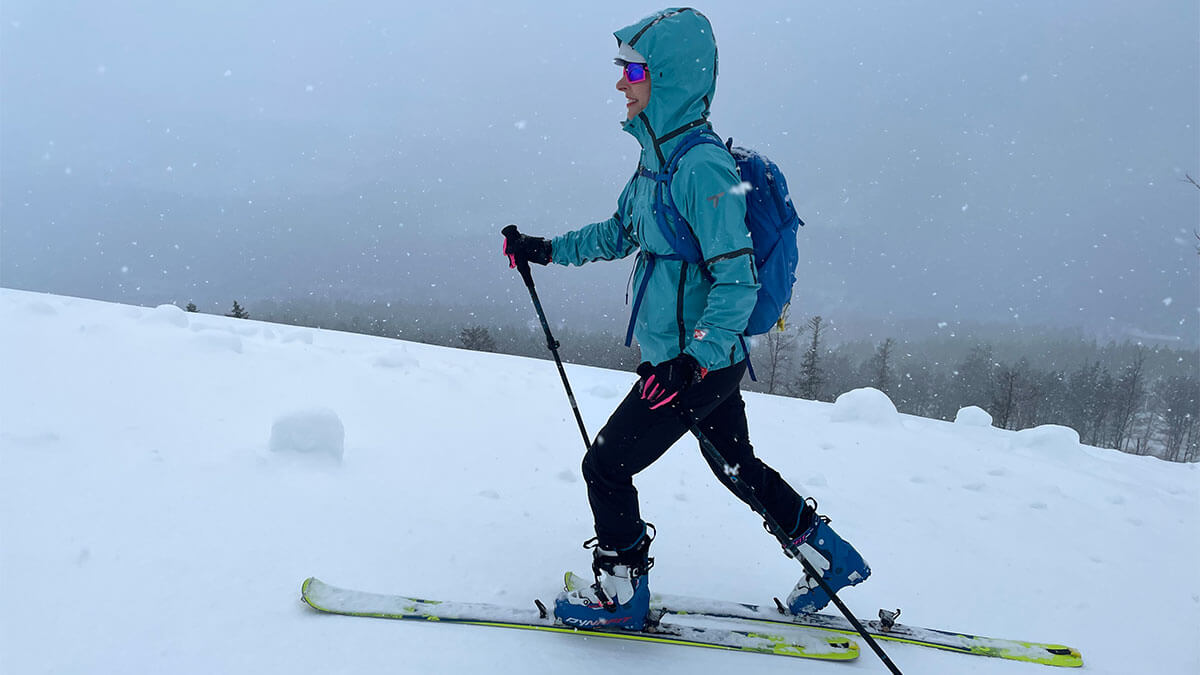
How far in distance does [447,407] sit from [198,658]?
3.86 meters

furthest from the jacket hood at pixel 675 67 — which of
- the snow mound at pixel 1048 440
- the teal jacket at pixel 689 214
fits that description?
the snow mound at pixel 1048 440

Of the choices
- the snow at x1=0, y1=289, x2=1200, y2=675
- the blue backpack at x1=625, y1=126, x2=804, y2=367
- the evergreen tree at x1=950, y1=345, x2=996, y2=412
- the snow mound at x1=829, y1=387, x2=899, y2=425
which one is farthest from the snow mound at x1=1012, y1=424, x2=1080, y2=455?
the evergreen tree at x1=950, y1=345, x2=996, y2=412

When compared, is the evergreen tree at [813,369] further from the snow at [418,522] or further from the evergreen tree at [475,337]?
the snow at [418,522]

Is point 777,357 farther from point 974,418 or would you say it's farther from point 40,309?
point 40,309

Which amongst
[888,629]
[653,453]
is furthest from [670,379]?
[888,629]

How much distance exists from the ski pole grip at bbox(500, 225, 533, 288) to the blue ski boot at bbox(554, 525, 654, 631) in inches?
60.6

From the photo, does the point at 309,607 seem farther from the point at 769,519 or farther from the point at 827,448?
the point at 827,448

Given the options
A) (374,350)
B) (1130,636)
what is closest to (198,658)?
(1130,636)

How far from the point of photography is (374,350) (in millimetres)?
8297

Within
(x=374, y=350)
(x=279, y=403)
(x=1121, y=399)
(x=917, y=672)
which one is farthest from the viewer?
(x=1121, y=399)

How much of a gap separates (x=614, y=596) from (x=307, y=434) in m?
2.51

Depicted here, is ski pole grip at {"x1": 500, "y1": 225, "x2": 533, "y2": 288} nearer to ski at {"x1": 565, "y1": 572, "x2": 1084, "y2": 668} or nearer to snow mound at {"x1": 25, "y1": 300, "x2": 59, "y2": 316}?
ski at {"x1": 565, "y1": 572, "x2": 1084, "y2": 668}

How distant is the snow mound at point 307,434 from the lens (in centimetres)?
398

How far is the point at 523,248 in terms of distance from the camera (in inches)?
138
